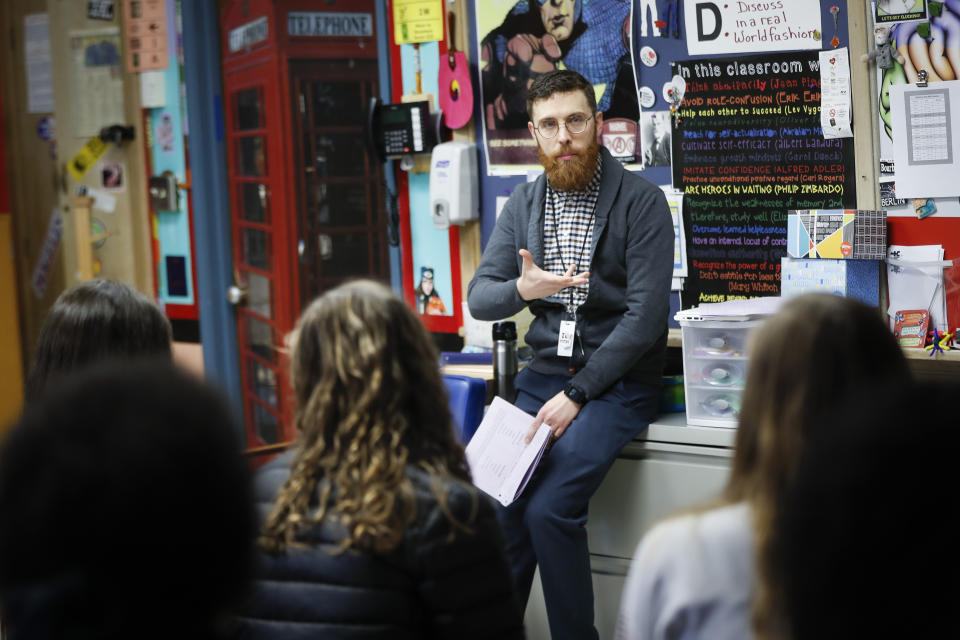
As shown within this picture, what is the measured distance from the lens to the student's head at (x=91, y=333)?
1.98 meters

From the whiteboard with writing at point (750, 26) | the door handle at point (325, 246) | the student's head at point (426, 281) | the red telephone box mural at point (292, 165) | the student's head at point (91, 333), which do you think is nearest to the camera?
the student's head at point (91, 333)

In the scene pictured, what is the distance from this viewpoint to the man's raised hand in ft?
9.25

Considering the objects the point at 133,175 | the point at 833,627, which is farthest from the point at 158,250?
the point at 833,627

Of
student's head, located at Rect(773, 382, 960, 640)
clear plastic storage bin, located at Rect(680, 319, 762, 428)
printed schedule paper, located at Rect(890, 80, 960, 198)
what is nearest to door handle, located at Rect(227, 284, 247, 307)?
clear plastic storage bin, located at Rect(680, 319, 762, 428)

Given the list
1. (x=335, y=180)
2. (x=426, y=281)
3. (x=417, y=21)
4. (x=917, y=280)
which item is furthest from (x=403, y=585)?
(x=335, y=180)

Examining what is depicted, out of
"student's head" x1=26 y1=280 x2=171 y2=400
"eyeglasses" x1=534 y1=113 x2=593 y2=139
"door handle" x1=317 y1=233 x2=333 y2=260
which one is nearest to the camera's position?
"student's head" x1=26 y1=280 x2=171 y2=400

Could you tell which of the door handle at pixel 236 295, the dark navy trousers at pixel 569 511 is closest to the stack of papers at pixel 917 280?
the dark navy trousers at pixel 569 511

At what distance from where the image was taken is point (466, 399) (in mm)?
2852

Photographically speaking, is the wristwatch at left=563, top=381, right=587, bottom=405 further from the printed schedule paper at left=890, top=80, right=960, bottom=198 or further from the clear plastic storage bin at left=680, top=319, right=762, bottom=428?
the printed schedule paper at left=890, top=80, right=960, bottom=198

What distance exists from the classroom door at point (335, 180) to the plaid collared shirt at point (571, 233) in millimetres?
1803

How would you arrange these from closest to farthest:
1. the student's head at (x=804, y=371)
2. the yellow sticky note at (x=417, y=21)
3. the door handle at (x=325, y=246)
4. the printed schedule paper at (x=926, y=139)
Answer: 1. the student's head at (x=804, y=371)
2. the printed schedule paper at (x=926, y=139)
3. the yellow sticky note at (x=417, y=21)
4. the door handle at (x=325, y=246)

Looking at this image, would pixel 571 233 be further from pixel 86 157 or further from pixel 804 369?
pixel 86 157

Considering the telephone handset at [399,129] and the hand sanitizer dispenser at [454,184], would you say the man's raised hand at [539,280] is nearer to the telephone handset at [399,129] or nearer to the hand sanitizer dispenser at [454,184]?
the hand sanitizer dispenser at [454,184]

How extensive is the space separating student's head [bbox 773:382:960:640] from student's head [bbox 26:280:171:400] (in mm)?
1379
